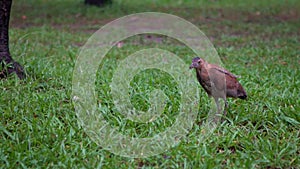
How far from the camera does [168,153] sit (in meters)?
3.66

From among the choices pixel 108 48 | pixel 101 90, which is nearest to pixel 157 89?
pixel 101 90

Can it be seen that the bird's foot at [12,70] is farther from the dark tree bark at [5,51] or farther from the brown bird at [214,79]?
the brown bird at [214,79]

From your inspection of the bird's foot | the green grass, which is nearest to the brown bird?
the green grass

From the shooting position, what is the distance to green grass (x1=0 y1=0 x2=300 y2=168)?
11.7 feet

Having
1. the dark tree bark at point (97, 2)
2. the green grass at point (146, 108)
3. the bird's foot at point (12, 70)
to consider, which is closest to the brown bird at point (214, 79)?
the green grass at point (146, 108)

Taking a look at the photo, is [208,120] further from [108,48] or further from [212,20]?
[212,20]

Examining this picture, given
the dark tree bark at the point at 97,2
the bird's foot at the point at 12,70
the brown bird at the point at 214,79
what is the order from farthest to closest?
the dark tree bark at the point at 97,2 → the bird's foot at the point at 12,70 → the brown bird at the point at 214,79

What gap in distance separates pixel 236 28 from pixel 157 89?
579 cm

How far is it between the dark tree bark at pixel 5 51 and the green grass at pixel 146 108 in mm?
132

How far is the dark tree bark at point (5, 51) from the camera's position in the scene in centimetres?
521

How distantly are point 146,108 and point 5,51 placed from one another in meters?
2.03

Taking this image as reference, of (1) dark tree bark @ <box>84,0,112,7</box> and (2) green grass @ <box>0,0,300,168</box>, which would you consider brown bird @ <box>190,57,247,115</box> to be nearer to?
(2) green grass @ <box>0,0,300,168</box>

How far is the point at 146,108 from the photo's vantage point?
452cm

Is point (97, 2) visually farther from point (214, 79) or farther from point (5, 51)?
point (214, 79)
